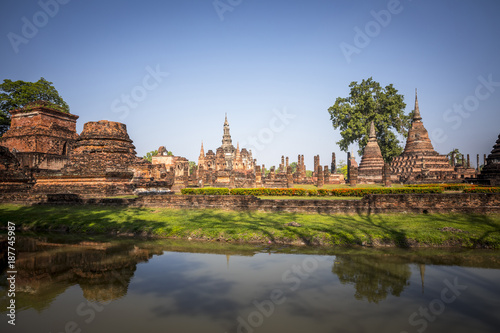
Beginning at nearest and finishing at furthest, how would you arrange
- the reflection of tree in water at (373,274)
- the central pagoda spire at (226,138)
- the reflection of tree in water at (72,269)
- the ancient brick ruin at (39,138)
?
the reflection of tree in water at (72,269)
the reflection of tree in water at (373,274)
the ancient brick ruin at (39,138)
the central pagoda spire at (226,138)

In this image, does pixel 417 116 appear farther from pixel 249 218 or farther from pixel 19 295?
pixel 19 295

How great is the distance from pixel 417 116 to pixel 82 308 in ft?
130

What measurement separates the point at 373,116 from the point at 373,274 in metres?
39.8

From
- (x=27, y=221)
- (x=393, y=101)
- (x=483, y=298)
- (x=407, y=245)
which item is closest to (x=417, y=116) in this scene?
(x=393, y=101)

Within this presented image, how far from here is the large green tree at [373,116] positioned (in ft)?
133

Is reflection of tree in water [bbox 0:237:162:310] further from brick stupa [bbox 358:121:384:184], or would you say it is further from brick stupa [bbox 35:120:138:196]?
brick stupa [bbox 358:121:384:184]

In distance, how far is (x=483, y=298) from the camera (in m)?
4.72

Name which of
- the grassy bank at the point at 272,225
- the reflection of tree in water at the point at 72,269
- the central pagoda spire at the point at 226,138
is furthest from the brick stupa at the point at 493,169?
the central pagoda spire at the point at 226,138

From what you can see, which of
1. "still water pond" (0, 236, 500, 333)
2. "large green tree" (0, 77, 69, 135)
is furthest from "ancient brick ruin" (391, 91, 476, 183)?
"large green tree" (0, 77, 69, 135)

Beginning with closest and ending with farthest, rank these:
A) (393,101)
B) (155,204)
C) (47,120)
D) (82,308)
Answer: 1. (82,308)
2. (155,204)
3. (47,120)
4. (393,101)

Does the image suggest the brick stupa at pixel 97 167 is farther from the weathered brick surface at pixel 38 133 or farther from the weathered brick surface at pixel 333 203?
the weathered brick surface at pixel 38 133

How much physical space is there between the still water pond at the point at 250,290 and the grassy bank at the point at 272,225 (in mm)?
633

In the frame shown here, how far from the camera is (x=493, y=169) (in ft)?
68.8

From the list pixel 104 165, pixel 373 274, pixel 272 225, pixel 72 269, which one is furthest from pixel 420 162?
pixel 72 269
